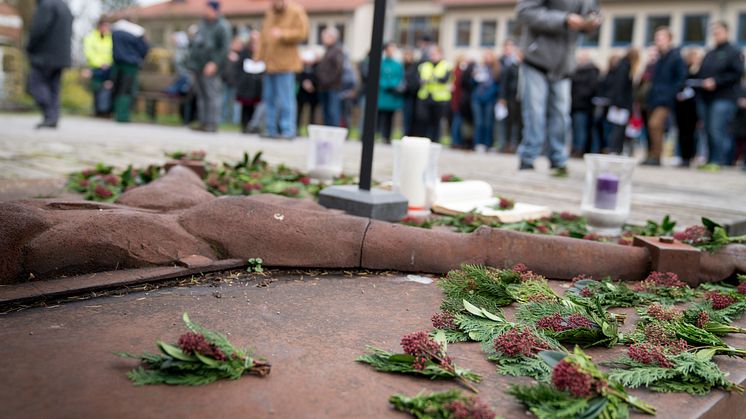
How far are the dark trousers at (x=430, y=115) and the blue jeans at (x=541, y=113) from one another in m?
7.08

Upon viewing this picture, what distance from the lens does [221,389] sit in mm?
1597

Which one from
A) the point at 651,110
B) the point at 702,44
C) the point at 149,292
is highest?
the point at 702,44

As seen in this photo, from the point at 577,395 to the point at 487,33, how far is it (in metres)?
47.1

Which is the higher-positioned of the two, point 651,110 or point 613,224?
point 651,110

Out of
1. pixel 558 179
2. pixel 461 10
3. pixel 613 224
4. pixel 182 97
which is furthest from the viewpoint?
pixel 461 10

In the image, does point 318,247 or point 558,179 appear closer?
point 318,247

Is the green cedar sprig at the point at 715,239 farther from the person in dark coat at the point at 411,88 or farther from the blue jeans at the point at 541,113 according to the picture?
the person in dark coat at the point at 411,88

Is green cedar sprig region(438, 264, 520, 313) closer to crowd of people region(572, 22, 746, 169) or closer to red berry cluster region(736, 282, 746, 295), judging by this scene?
red berry cluster region(736, 282, 746, 295)

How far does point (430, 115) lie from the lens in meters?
15.0

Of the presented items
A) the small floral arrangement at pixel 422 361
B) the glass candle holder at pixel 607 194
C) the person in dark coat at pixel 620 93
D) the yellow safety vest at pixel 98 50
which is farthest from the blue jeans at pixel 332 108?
the small floral arrangement at pixel 422 361

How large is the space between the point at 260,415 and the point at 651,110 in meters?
13.1

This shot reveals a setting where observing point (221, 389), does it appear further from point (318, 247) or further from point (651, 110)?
point (651, 110)

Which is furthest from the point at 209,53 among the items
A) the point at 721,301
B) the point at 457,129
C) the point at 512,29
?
the point at 512,29

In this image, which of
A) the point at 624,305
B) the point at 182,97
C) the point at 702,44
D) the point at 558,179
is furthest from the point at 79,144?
the point at 702,44
